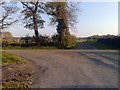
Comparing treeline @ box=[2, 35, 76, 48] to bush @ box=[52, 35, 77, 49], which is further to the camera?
treeline @ box=[2, 35, 76, 48]

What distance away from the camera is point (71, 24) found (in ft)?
121

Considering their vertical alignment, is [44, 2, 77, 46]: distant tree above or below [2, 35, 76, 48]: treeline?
above

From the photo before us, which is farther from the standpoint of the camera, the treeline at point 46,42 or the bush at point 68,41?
the treeline at point 46,42

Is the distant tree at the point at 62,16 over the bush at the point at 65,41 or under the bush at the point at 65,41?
over

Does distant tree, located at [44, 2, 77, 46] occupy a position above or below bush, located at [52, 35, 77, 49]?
above

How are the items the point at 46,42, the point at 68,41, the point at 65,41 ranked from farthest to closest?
the point at 46,42 → the point at 65,41 → the point at 68,41

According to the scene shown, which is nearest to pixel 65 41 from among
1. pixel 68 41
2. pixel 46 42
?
pixel 68 41

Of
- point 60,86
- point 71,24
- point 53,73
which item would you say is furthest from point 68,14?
point 60,86

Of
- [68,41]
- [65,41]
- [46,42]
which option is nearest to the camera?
[68,41]

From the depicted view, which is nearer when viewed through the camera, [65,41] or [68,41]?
[68,41]

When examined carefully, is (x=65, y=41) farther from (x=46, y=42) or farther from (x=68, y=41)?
(x=46, y=42)

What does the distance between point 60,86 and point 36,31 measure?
2909cm

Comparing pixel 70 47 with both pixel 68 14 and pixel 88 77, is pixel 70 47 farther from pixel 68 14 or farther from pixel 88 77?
pixel 88 77

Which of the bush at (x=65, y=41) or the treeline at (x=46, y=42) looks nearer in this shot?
the bush at (x=65, y=41)
